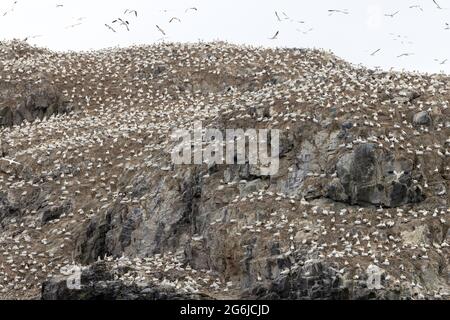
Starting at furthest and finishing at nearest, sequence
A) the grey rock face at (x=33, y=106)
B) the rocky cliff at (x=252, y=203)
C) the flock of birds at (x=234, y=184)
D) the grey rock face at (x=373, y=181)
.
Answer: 1. the grey rock face at (x=33, y=106)
2. the grey rock face at (x=373, y=181)
3. the flock of birds at (x=234, y=184)
4. the rocky cliff at (x=252, y=203)

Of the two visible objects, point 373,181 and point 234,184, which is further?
point 234,184

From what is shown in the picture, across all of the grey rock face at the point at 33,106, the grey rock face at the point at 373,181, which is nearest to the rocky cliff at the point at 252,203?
the grey rock face at the point at 373,181

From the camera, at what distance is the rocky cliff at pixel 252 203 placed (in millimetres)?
30094

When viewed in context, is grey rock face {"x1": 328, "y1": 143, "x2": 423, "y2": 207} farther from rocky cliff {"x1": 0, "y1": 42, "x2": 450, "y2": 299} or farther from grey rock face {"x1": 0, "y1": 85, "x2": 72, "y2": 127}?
grey rock face {"x1": 0, "y1": 85, "x2": 72, "y2": 127}

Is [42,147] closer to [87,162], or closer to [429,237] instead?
[87,162]

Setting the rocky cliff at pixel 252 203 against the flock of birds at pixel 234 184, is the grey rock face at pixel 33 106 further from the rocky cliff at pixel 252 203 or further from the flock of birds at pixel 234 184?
the rocky cliff at pixel 252 203

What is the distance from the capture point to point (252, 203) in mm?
34125

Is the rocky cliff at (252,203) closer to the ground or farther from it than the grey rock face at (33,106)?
closer to the ground

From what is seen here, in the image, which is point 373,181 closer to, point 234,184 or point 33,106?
point 234,184

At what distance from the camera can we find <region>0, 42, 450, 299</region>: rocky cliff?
30.1m

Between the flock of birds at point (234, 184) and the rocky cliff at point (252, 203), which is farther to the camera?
the flock of birds at point (234, 184)

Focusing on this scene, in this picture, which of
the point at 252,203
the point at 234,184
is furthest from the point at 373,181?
the point at 234,184

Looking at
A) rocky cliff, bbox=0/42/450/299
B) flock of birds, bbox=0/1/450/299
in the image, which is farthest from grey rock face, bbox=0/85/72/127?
rocky cliff, bbox=0/42/450/299

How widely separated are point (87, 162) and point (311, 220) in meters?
14.3
